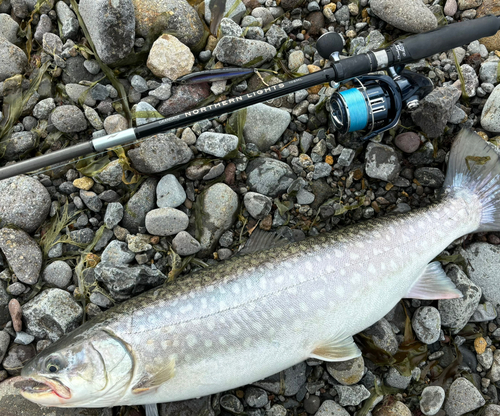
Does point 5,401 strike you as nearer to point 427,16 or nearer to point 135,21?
point 135,21

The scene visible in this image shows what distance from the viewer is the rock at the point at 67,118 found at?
9.64 ft

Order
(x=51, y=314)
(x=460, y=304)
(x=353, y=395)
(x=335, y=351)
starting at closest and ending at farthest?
(x=335, y=351)
(x=51, y=314)
(x=353, y=395)
(x=460, y=304)

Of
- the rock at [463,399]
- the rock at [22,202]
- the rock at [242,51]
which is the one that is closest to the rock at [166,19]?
the rock at [242,51]

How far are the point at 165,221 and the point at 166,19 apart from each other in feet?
5.67

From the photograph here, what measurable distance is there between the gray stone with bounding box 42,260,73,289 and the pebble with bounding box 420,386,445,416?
3094 millimetres

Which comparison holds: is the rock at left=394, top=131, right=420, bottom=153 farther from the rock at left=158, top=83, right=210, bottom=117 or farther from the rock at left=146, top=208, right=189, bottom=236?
the rock at left=146, top=208, right=189, bottom=236

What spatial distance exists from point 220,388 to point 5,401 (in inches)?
64.5

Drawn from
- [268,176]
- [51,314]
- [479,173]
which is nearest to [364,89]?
[268,176]

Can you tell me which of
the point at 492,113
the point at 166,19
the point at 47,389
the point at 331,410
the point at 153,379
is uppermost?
the point at 166,19

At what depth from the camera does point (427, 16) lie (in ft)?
10.2

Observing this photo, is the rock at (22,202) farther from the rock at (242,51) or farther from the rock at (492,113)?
the rock at (492,113)

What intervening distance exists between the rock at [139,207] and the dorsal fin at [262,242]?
0.85 metres

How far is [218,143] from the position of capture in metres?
2.91

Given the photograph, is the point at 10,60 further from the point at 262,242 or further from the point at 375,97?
the point at 375,97
